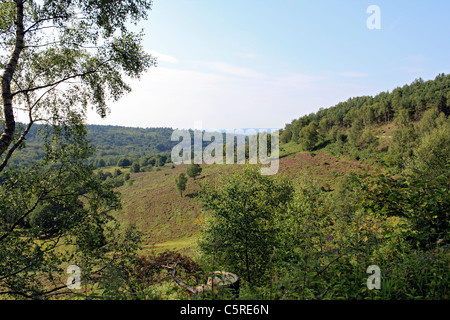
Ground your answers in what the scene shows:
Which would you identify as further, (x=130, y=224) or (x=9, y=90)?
(x=130, y=224)

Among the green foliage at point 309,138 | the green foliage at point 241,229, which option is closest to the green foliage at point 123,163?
the green foliage at point 309,138

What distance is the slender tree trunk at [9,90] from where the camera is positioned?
619cm

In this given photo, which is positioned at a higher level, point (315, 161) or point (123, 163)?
point (315, 161)

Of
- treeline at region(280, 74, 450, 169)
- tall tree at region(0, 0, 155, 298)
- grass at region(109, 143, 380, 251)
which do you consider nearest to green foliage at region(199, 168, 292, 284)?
tall tree at region(0, 0, 155, 298)

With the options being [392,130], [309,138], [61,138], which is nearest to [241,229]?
[61,138]

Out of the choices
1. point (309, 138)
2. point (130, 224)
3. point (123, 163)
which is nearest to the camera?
point (130, 224)

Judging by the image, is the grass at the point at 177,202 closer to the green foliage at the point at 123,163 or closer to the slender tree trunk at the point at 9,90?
the slender tree trunk at the point at 9,90

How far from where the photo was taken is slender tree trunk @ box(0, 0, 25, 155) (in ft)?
20.3

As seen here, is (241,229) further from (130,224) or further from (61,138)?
(61,138)

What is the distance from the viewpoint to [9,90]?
638 cm
